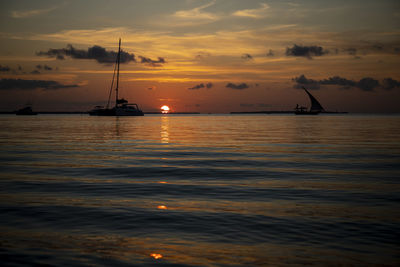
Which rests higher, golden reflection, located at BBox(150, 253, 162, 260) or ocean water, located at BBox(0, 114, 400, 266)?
golden reflection, located at BBox(150, 253, 162, 260)

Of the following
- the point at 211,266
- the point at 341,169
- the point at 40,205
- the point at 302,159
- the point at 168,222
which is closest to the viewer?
the point at 211,266

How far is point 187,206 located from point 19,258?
528cm

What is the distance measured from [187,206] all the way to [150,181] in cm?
501

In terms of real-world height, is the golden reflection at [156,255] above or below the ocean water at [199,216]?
above

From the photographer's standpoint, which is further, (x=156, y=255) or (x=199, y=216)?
(x=199, y=216)

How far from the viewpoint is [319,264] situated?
640 centimetres

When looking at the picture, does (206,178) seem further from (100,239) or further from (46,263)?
(46,263)

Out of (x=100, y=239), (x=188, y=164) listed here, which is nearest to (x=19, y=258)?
(x=100, y=239)

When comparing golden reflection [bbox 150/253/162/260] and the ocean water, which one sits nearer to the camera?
golden reflection [bbox 150/253/162/260]

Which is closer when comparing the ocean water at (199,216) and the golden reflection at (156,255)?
the golden reflection at (156,255)

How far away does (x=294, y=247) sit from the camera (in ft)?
23.9

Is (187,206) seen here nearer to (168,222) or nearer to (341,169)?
(168,222)

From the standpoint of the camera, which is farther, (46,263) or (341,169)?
(341,169)

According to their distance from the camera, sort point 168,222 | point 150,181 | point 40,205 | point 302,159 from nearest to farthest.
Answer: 1. point 168,222
2. point 40,205
3. point 150,181
4. point 302,159
